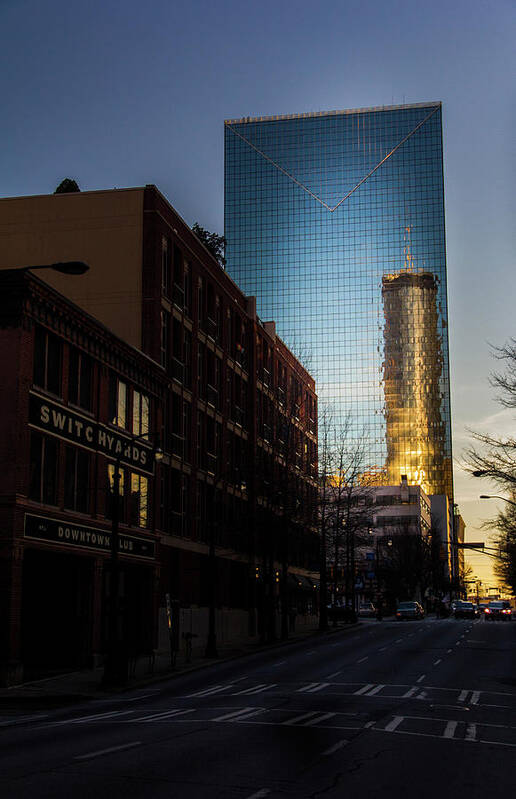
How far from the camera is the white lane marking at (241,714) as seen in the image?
19.5 meters

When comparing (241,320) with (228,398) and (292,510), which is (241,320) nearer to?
(228,398)

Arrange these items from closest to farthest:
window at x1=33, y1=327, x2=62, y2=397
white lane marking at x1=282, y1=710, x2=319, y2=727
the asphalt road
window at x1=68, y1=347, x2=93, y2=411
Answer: the asphalt road
white lane marking at x1=282, y1=710, x2=319, y2=727
window at x1=33, y1=327, x2=62, y2=397
window at x1=68, y1=347, x2=93, y2=411

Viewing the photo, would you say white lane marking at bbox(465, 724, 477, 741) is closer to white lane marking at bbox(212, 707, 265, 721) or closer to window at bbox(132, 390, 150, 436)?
white lane marking at bbox(212, 707, 265, 721)

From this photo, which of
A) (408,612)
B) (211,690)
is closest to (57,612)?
(211,690)

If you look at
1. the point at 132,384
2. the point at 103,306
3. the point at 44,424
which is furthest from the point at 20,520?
the point at 103,306

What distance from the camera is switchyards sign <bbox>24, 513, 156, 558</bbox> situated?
3075cm

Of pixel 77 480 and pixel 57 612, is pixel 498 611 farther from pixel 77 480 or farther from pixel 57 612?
pixel 77 480

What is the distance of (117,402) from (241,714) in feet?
66.4

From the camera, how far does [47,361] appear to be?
32.6m

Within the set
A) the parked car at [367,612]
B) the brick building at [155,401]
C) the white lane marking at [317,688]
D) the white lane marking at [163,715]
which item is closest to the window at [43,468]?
the brick building at [155,401]

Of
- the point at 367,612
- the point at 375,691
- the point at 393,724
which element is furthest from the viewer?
the point at 367,612

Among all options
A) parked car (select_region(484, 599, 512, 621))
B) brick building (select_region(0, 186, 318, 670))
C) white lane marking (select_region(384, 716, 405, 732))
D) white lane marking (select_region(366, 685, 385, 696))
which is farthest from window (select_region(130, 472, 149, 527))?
parked car (select_region(484, 599, 512, 621))

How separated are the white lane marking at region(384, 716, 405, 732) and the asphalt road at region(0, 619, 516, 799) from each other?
26 millimetres

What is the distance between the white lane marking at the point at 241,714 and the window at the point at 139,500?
63.8 ft
